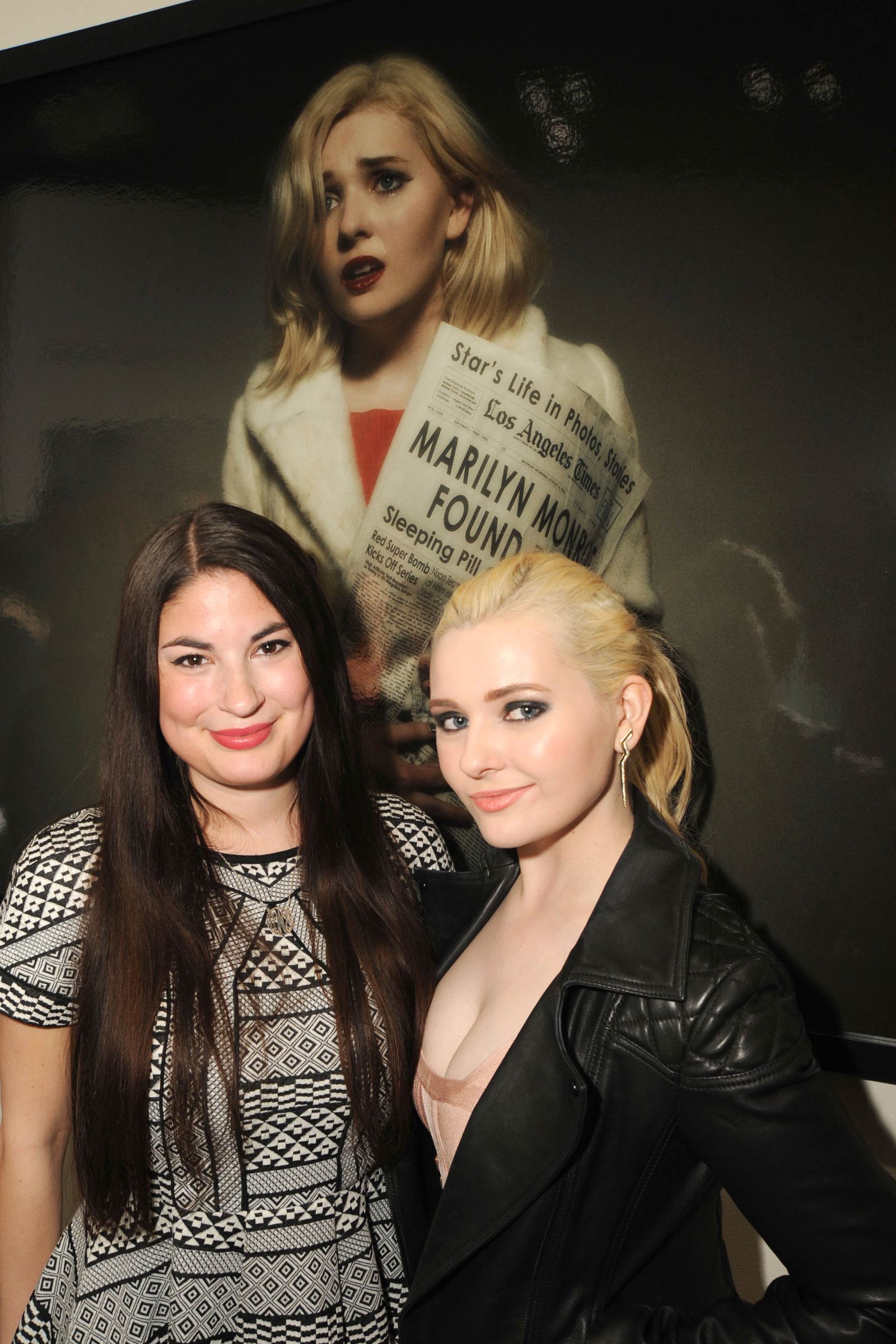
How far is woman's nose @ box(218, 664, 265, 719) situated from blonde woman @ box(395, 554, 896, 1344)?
25 cm

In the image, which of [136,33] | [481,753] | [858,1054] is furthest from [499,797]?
[136,33]

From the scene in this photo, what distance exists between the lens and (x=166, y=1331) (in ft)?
3.95

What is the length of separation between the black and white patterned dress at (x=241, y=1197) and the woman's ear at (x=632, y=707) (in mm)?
530

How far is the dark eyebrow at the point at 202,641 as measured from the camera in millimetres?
1213

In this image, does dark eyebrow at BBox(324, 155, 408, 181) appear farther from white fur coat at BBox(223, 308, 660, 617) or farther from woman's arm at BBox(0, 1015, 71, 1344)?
woman's arm at BBox(0, 1015, 71, 1344)

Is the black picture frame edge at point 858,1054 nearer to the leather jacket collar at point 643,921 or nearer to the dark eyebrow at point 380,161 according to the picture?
the leather jacket collar at point 643,921

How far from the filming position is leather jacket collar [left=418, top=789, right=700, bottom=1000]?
92cm

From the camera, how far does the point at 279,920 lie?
1.28 meters

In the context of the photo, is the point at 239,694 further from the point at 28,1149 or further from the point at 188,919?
the point at 28,1149

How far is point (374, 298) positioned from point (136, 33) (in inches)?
28.1

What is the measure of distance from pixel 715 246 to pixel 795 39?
0.94 feet

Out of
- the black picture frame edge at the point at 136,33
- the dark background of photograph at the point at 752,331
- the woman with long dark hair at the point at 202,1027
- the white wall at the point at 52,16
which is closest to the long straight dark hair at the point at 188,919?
the woman with long dark hair at the point at 202,1027

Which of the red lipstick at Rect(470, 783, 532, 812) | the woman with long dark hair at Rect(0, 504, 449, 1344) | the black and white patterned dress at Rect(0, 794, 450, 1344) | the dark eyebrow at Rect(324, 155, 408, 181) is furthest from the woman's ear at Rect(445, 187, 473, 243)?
the black and white patterned dress at Rect(0, 794, 450, 1344)

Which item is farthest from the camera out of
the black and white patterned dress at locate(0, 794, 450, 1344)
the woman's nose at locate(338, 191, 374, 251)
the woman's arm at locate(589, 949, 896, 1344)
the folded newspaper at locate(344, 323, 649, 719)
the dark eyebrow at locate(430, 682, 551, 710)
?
the woman's nose at locate(338, 191, 374, 251)
